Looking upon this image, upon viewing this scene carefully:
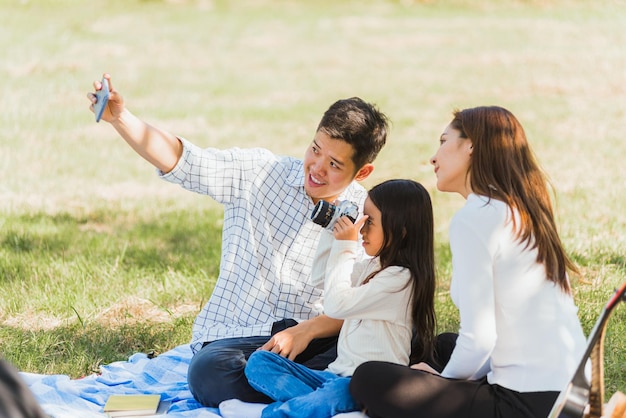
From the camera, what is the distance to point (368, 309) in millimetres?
3826

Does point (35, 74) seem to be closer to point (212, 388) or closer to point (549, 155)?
point (549, 155)

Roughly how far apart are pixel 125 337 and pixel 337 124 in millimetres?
1743

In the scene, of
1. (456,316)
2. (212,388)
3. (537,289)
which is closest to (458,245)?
(537,289)

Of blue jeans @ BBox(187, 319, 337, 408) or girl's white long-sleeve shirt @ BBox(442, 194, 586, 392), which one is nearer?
girl's white long-sleeve shirt @ BBox(442, 194, 586, 392)

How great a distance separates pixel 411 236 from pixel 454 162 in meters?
0.43

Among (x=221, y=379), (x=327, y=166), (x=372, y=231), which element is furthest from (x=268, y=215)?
(x=221, y=379)

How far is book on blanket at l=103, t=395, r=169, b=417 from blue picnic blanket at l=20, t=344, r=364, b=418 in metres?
0.05

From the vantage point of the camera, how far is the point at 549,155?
35.1ft

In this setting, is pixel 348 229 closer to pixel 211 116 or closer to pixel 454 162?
pixel 454 162

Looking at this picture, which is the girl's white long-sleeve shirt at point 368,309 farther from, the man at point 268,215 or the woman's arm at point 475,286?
the woman's arm at point 475,286

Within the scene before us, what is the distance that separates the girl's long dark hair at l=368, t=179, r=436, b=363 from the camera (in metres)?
3.88

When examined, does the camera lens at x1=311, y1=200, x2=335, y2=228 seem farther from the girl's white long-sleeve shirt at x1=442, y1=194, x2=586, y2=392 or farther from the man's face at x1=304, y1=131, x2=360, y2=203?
the girl's white long-sleeve shirt at x1=442, y1=194, x2=586, y2=392

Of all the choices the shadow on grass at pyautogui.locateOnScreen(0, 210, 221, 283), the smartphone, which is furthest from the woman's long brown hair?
the shadow on grass at pyautogui.locateOnScreen(0, 210, 221, 283)

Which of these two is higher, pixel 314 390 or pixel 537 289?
pixel 537 289
